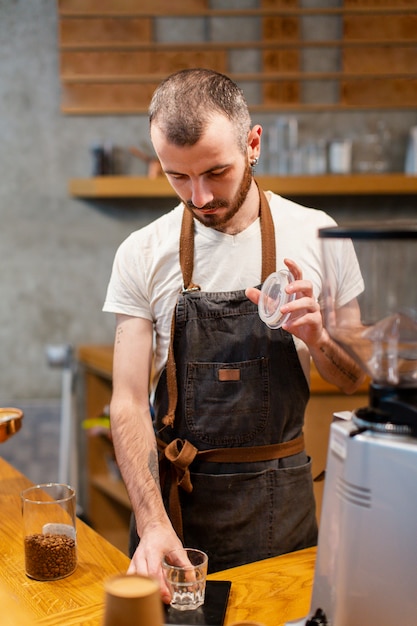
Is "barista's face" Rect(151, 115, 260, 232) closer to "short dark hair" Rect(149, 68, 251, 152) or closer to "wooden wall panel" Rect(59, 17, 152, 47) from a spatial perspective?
"short dark hair" Rect(149, 68, 251, 152)

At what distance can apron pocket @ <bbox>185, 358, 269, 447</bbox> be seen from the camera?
1.94 metres

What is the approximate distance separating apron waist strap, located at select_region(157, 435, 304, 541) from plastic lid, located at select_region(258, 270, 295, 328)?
380 millimetres

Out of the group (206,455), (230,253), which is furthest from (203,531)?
(230,253)

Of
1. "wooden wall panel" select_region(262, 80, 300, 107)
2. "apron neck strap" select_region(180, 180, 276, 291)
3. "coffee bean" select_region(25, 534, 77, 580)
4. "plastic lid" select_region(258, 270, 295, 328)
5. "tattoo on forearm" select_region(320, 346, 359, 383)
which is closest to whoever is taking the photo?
"coffee bean" select_region(25, 534, 77, 580)

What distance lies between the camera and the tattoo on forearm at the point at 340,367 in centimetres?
186

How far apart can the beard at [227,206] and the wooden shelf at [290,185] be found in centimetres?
213

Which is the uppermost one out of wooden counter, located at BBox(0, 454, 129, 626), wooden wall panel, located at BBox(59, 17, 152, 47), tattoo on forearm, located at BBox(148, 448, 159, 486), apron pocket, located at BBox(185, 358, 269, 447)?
wooden wall panel, located at BBox(59, 17, 152, 47)

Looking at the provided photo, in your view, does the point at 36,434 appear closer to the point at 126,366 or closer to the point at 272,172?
the point at 272,172

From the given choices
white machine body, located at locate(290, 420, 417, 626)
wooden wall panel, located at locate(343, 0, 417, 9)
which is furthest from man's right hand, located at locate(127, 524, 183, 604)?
wooden wall panel, located at locate(343, 0, 417, 9)

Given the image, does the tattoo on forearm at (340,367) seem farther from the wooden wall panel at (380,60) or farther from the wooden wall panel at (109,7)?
the wooden wall panel at (109,7)

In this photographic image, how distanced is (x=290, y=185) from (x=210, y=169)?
7.76ft

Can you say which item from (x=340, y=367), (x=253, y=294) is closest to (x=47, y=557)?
(x=253, y=294)

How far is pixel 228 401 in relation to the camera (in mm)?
1938

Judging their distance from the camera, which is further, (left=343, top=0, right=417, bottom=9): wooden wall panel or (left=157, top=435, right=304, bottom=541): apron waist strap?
(left=343, top=0, right=417, bottom=9): wooden wall panel
